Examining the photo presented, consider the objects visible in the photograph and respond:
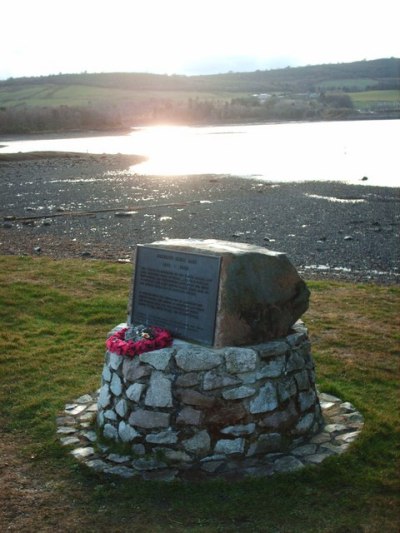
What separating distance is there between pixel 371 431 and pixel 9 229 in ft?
55.6

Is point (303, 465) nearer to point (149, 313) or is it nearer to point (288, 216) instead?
point (149, 313)

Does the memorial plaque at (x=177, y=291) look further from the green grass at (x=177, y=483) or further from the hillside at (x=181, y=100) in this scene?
the hillside at (x=181, y=100)

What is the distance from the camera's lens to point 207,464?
247 inches

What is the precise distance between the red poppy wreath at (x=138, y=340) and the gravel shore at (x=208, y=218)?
26.4 feet

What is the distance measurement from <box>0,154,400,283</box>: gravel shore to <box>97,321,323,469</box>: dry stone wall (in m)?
8.14

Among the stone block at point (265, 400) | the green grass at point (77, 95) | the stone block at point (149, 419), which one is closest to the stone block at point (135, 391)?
the stone block at point (149, 419)

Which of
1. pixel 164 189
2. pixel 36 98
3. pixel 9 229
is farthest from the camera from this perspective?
pixel 36 98

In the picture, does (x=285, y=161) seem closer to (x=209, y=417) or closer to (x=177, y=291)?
(x=177, y=291)

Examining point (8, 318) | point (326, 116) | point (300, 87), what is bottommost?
point (8, 318)

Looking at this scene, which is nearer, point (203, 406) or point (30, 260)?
point (203, 406)

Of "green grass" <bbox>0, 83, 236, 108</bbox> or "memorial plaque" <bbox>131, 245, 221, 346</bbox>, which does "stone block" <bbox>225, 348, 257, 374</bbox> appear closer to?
"memorial plaque" <bbox>131, 245, 221, 346</bbox>

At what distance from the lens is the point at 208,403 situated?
6.28 meters


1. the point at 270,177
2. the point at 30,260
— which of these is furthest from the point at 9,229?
the point at 270,177

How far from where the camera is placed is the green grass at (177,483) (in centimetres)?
547
